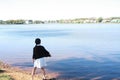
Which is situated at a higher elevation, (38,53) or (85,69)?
(38,53)

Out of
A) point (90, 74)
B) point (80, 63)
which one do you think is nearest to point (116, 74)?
point (90, 74)

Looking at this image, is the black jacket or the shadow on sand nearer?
the black jacket

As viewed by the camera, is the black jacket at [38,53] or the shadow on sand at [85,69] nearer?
the black jacket at [38,53]

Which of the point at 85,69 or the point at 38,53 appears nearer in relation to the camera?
the point at 38,53

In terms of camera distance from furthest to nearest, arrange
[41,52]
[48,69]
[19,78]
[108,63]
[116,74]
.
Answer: [108,63], [48,69], [116,74], [19,78], [41,52]

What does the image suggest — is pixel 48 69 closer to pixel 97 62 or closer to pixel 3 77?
pixel 97 62

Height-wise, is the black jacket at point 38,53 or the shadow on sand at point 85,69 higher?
the black jacket at point 38,53

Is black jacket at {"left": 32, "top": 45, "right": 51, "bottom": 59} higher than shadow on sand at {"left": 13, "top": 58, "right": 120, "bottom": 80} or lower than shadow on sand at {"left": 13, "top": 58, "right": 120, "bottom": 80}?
higher

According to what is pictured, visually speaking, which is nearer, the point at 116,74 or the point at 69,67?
the point at 116,74

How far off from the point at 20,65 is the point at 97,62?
5.42 metres

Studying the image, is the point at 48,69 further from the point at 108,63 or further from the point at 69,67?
the point at 108,63

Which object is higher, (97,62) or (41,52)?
(41,52)

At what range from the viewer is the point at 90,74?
1653 cm

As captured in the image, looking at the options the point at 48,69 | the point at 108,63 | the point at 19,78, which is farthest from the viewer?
the point at 108,63
